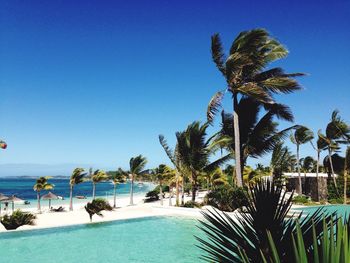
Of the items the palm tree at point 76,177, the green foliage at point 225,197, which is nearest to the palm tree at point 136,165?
the palm tree at point 76,177

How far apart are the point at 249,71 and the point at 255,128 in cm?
385

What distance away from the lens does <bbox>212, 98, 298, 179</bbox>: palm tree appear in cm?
2109

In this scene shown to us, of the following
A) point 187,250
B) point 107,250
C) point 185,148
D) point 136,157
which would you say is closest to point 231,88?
point 185,148

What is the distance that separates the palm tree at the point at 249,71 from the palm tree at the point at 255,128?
123cm

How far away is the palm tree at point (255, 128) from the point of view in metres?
21.1

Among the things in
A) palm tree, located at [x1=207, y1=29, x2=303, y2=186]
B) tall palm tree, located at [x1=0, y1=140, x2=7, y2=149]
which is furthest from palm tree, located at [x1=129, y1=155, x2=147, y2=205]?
tall palm tree, located at [x1=0, y1=140, x2=7, y2=149]

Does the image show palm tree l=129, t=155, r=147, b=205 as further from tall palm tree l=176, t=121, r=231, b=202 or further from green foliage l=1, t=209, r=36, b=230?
green foliage l=1, t=209, r=36, b=230

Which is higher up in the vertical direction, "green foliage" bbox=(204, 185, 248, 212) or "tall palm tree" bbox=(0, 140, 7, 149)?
"tall palm tree" bbox=(0, 140, 7, 149)

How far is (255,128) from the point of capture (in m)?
21.8

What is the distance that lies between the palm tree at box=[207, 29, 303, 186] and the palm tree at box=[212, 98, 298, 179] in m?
1.23

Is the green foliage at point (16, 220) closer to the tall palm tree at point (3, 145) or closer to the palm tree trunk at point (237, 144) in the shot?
the tall palm tree at point (3, 145)

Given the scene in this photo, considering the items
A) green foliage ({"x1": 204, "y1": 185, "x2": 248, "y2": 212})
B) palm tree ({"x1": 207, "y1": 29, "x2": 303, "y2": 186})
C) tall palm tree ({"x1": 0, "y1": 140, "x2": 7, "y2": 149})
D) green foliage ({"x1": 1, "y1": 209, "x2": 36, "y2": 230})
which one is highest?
palm tree ({"x1": 207, "y1": 29, "x2": 303, "y2": 186})

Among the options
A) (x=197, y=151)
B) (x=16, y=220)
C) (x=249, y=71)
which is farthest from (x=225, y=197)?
(x=16, y=220)

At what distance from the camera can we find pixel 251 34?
19859mm
